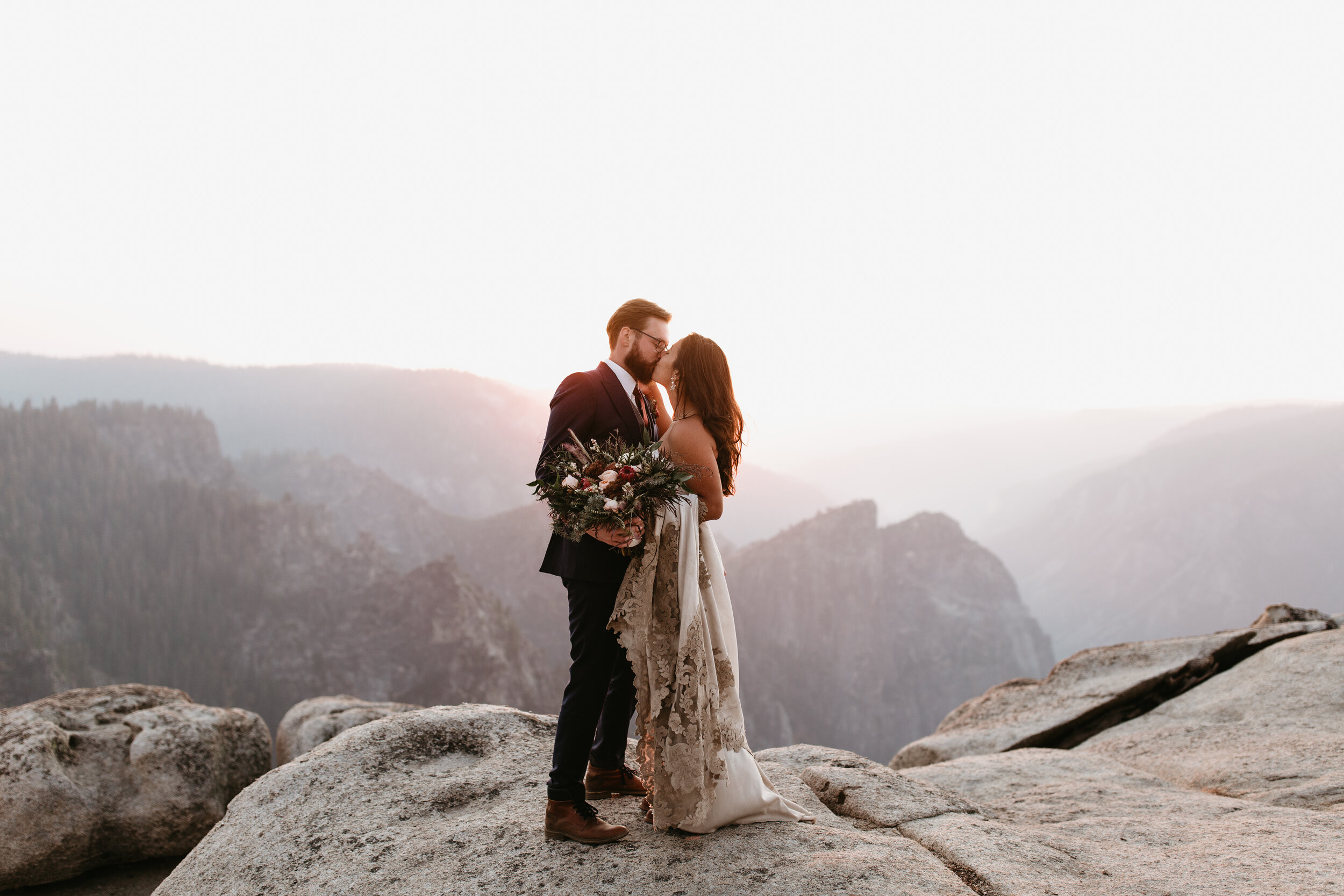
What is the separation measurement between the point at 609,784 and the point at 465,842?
3.46ft

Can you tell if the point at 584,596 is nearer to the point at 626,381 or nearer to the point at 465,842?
the point at 626,381

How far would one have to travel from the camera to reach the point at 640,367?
496 cm

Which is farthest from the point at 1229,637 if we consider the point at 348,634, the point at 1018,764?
the point at 348,634

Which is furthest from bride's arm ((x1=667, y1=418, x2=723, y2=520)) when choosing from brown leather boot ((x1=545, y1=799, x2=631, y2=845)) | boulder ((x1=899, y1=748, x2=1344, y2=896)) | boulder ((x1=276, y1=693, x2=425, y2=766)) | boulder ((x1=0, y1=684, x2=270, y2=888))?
boulder ((x1=0, y1=684, x2=270, y2=888))

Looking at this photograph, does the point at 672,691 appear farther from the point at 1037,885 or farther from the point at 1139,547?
the point at 1139,547

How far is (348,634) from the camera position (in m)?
113

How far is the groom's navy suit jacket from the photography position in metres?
4.70

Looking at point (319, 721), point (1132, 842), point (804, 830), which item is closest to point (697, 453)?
point (804, 830)

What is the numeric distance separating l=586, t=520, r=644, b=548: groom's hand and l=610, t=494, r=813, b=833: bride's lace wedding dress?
0.80 feet

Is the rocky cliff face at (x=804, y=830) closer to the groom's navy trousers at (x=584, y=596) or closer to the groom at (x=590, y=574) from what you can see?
the groom at (x=590, y=574)

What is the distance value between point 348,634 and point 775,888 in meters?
122

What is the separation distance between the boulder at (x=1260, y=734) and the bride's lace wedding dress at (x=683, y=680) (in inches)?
220

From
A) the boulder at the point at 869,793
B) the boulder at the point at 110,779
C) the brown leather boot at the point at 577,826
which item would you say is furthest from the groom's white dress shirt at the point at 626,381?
the boulder at the point at 110,779

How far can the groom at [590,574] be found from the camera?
4691mm
